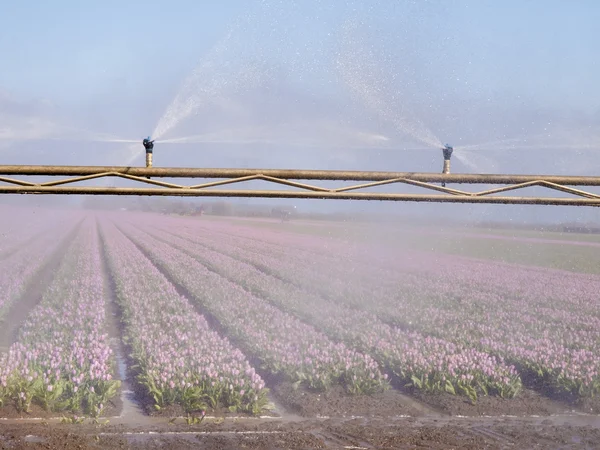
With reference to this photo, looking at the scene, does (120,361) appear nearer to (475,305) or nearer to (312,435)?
(312,435)

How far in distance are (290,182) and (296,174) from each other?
3.3 inches

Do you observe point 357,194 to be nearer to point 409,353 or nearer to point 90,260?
point 409,353

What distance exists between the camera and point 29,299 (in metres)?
11.0

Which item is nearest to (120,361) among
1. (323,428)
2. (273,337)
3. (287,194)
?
(273,337)

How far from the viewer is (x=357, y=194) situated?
4.05 m

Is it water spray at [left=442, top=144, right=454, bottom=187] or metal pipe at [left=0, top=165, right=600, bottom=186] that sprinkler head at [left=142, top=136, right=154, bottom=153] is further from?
water spray at [left=442, top=144, right=454, bottom=187]

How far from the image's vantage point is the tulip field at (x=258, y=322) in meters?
8.37

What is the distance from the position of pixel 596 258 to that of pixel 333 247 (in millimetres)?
6919

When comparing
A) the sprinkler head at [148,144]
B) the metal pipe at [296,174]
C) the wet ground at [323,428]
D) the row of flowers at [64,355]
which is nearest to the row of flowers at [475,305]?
the wet ground at [323,428]

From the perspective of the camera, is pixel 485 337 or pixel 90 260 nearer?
pixel 485 337

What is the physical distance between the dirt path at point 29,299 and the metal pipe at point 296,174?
6.42 meters

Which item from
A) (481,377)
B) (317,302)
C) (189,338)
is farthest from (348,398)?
(317,302)

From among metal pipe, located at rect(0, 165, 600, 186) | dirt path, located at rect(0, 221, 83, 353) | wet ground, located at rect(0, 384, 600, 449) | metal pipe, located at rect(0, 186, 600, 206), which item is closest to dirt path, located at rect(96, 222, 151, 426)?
wet ground, located at rect(0, 384, 600, 449)

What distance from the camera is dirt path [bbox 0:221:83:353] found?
9589 millimetres
